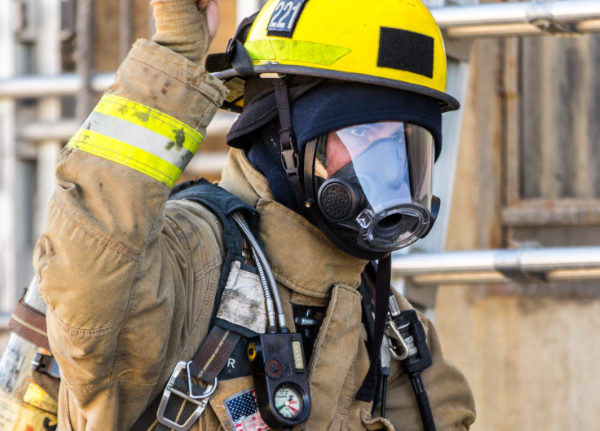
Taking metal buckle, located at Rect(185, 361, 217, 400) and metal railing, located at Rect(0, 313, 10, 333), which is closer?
metal buckle, located at Rect(185, 361, 217, 400)

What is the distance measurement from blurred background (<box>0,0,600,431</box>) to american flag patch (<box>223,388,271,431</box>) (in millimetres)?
1914

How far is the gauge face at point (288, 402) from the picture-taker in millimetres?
1732

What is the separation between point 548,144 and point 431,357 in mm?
1849

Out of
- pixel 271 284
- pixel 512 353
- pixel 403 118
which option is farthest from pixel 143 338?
pixel 512 353

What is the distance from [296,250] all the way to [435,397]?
2.35ft

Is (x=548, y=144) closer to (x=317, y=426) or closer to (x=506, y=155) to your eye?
(x=506, y=155)

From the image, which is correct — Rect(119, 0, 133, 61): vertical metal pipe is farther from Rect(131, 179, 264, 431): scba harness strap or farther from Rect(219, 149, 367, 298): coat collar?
Rect(131, 179, 264, 431): scba harness strap

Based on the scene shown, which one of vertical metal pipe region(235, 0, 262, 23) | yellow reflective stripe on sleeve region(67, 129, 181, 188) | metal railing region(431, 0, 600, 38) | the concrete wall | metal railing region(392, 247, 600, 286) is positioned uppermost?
yellow reflective stripe on sleeve region(67, 129, 181, 188)

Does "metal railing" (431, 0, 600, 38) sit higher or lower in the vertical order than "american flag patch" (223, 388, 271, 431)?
higher

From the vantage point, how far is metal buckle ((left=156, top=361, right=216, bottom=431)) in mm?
1664

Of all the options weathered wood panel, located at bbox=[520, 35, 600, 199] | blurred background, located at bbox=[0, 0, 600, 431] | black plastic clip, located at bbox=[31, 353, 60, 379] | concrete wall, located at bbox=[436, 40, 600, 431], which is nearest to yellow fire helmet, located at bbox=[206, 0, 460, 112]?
black plastic clip, located at bbox=[31, 353, 60, 379]

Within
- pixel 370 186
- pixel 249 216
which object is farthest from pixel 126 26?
pixel 370 186

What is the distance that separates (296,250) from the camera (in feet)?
6.57

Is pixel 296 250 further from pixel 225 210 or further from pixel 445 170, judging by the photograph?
pixel 445 170
